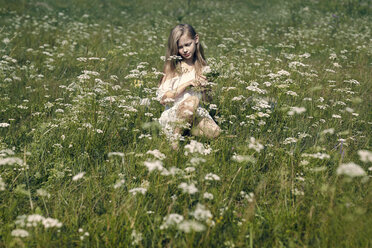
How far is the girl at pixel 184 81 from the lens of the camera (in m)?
3.99

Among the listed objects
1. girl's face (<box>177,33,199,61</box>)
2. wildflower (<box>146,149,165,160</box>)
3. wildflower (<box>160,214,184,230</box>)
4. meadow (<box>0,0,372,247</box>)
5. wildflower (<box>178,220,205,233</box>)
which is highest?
girl's face (<box>177,33,199,61</box>)

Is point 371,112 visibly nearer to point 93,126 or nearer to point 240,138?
point 240,138

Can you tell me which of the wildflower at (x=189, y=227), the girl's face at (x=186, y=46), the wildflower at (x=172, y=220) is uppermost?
the girl's face at (x=186, y=46)

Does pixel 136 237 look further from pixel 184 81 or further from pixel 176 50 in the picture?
pixel 176 50

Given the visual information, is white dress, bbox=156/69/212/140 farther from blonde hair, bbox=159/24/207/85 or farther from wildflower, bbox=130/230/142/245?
wildflower, bbox=130/230/142/245

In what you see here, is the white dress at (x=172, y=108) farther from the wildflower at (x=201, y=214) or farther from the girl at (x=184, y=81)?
the wildflower at (x=201, y=214)

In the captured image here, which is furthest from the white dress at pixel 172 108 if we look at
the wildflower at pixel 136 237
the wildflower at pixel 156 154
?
the wildflower at pixel 136 237

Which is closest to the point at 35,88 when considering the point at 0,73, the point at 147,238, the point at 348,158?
the point at 0,73

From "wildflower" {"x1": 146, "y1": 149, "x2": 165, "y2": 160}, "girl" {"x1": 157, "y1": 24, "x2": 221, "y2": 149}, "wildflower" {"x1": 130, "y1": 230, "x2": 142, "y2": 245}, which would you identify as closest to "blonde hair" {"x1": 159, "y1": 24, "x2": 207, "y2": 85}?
"girl" {"x1": 157, "y1": 24, "x2": 221, "y2": 149}

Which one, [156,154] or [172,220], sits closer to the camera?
[172,220]

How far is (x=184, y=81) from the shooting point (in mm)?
4883

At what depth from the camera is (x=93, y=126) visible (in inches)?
157

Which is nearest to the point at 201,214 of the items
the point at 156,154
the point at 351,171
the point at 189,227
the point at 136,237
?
the point at 189,227

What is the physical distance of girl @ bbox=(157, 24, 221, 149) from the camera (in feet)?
13.1
